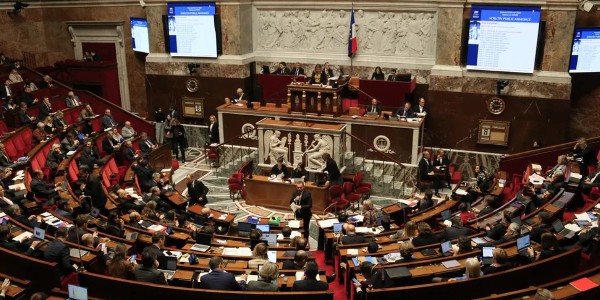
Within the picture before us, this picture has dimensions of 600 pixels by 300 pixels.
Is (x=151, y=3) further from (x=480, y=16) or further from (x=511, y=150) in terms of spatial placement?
(x=511, y=150)

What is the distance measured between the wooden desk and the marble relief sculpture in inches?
241

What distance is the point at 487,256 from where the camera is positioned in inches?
303

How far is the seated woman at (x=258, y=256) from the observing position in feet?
25.1

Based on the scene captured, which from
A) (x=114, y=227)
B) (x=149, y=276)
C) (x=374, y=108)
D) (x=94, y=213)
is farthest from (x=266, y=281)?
(x=374, y=108)

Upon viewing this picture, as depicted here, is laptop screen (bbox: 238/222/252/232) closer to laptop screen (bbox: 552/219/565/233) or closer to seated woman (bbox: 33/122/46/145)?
laptop screen (bbox: 552/219/565/233)

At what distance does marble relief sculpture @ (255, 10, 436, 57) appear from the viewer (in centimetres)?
1647

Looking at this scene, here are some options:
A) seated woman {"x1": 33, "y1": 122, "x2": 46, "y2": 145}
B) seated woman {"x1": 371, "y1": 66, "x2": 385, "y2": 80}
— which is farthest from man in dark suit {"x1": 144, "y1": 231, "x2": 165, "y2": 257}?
seated woman {"x1": 371, "y1": 66, "x2": 385, "y2": 80}

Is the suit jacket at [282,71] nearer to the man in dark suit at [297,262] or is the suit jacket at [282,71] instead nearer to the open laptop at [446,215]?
the open laptop at [446,215]

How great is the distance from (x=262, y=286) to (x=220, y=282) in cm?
55

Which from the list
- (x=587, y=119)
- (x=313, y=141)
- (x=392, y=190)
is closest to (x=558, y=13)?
(x=587, y=119)

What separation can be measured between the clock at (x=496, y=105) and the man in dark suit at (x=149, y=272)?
1118 centimetres

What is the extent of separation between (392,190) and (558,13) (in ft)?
20.9

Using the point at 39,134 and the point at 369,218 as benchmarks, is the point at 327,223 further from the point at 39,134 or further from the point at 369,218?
the point at 39,134

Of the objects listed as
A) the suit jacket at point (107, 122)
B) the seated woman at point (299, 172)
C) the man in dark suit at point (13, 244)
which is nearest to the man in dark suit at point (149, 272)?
the man in dark suit at point (13, 244)
